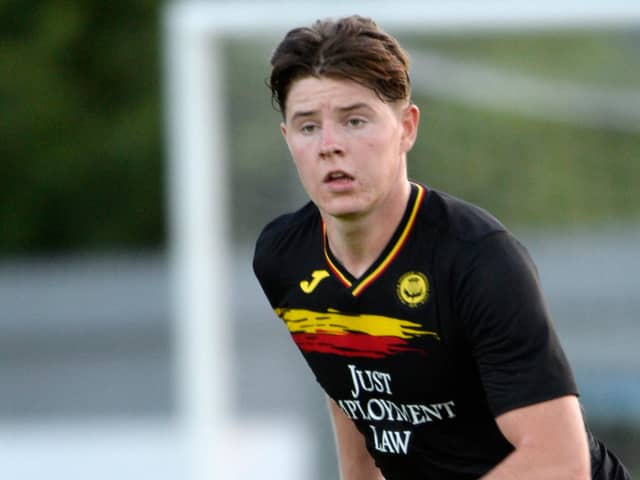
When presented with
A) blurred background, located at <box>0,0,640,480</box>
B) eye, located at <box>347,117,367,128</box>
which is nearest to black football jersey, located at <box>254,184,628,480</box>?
eye, located at <box>347,117,367,128</box>

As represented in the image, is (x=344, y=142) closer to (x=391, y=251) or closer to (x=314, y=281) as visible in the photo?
(x=391, y=251)

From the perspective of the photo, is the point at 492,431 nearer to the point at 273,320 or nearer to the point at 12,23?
the point at 273,320

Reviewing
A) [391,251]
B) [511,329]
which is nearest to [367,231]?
[391,251]

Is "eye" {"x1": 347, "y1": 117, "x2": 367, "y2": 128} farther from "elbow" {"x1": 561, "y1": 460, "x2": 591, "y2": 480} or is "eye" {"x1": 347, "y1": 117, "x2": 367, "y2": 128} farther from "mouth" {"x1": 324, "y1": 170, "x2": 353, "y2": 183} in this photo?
"elbow" {"x1": 561, "y1": 460, "x2": 591, "y2": 480}

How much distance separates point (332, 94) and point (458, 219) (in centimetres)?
40

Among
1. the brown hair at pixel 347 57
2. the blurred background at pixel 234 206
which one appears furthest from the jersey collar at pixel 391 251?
the blurred background at pixel 234 206

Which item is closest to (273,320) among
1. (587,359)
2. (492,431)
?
(492,431)

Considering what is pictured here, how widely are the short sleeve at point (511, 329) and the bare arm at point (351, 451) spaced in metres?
0.78

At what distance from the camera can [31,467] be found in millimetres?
11148

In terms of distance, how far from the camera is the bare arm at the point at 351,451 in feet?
12.1

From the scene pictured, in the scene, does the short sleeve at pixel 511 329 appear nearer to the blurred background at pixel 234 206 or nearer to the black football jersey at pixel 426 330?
the black football jersey at pixel 426 330

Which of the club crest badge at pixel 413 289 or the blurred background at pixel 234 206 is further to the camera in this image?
the blurred background at pixel 234 206

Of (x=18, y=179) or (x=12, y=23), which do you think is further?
(x=18, y=179)

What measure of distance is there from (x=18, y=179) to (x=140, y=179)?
6.67 feet
